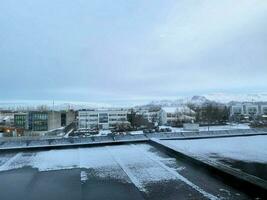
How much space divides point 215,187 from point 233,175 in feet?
0.86

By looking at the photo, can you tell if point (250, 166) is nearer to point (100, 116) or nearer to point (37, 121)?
point (37, 121)

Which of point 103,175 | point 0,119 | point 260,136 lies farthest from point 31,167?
point 0,119

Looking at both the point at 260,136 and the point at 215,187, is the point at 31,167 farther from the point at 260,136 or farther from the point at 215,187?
the point at 260,136

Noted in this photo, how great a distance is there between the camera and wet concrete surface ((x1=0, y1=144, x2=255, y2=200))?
2979 mm

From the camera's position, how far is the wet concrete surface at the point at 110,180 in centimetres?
298

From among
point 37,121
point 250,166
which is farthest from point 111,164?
point 37,121

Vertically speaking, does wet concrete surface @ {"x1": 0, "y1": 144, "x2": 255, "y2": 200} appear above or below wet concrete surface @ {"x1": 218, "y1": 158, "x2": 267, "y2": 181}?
below

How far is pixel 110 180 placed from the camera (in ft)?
11.7

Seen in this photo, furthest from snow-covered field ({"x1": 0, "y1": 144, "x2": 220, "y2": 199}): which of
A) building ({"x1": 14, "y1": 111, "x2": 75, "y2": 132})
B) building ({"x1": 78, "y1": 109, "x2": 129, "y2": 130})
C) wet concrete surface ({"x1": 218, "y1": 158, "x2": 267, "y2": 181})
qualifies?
building ({"x1": 78, "y1": 109, "x2": 129, "y2": 130})

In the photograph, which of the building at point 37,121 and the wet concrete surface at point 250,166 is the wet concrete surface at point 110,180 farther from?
the building at point 37,121

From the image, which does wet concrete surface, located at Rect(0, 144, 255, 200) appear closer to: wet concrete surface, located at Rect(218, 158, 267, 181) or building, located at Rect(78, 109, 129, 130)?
wet concrete surface, located at Rect(218, 158, 267, 181)

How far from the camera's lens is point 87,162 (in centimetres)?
474

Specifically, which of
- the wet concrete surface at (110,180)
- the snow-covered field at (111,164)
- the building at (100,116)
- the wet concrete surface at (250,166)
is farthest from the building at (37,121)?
the wet concrete surface at (250,166)

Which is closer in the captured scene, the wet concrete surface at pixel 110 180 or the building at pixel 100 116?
the wet concrete surface at pixel 110 180
